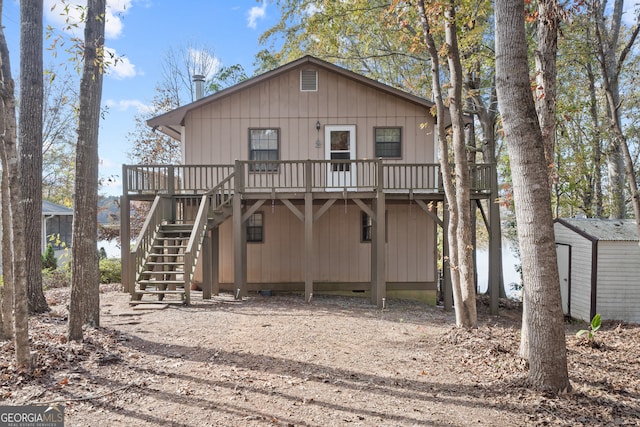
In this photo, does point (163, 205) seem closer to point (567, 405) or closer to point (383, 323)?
point (383, 323)

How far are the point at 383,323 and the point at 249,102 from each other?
7804mm

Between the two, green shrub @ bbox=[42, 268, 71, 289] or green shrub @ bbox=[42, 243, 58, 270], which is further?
green shrub @ bbox=[42, 243, 58, 270]

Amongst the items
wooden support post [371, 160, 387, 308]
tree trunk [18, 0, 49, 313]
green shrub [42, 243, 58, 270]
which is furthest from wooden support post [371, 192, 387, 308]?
green shrub [42, 243, 58, 270]

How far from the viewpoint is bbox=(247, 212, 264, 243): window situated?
12914 mm

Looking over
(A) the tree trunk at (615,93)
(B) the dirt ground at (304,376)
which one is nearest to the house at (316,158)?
(A) the tree trunk at (615,93)

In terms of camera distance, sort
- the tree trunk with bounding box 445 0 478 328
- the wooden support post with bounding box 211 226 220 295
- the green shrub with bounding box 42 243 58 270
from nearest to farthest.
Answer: the tree trunk with bounding box 445 0 478 328
the wooden support post with bounding box 211 226 220 295
the green shrub with bounding box 42 243 58 270

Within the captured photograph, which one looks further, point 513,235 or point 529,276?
point 513,235

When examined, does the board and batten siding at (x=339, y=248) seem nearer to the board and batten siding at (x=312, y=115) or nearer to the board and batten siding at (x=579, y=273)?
the board and batten siding at (x=312, y=115)

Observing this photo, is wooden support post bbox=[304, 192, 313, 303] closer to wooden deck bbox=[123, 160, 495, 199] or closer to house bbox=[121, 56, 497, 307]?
wooden deck bbox=[123, 160, 495, 199]

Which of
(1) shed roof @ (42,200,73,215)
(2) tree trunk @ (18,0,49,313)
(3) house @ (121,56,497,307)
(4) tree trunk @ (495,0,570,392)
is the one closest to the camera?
(4) tree trunk @ (495,0,570,392)

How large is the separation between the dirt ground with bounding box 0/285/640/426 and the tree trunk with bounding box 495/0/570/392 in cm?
38

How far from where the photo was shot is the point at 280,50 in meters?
17.6

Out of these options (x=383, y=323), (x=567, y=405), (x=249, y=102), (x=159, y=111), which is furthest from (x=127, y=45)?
(x=159, y=111)

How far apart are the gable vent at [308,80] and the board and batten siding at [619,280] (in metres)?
9.14
